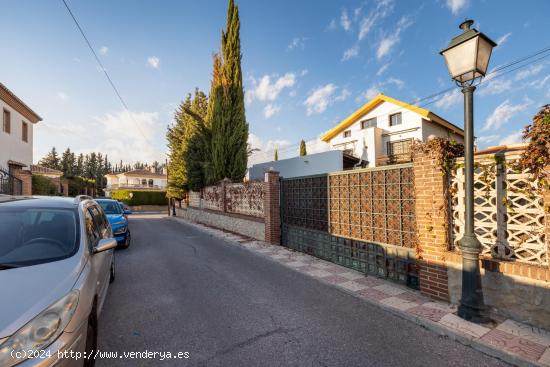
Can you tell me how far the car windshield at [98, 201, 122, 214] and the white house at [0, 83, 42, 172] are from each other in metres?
8.00

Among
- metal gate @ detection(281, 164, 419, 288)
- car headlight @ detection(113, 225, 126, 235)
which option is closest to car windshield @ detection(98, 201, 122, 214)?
car headlight @ detection(113, 225, 126, 235)

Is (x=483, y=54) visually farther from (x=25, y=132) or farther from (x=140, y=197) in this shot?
(x=140, y=197)

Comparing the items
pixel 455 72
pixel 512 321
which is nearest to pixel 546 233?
pixel 512 321

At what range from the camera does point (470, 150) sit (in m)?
3.45

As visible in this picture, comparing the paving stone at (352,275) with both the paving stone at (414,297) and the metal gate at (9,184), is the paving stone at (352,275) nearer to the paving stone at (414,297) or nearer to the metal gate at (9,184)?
the paving stone at (414,297)

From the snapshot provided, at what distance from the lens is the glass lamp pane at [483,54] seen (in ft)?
11.2

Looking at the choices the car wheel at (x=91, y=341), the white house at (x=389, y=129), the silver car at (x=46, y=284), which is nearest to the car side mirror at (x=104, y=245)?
the silver car at (x=46, y=284)

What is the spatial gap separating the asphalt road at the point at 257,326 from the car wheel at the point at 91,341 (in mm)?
174

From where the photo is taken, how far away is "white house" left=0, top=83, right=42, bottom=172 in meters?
14.1

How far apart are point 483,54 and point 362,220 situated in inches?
145

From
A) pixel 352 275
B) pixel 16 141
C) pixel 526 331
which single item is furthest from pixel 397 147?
pixel 16 141

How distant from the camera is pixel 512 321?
3424mm

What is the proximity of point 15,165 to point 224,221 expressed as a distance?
1354cm

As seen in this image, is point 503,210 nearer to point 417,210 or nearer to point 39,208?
point 417,210
